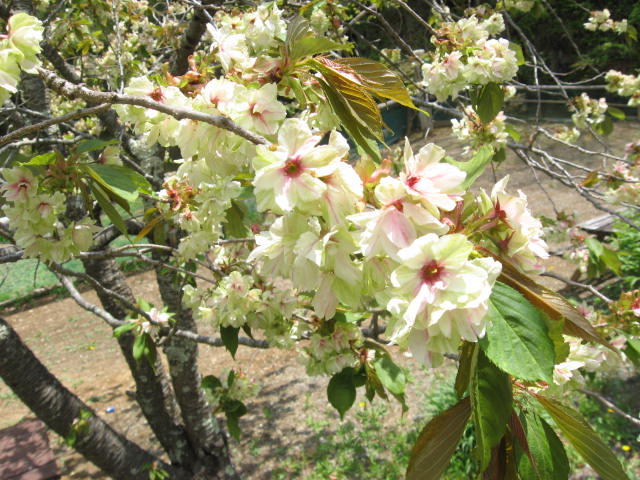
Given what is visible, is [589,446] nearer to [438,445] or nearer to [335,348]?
[438,445]

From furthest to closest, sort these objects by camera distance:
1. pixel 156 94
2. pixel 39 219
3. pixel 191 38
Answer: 1. pixel 191 38
2. pixel 39 219
3. pixel 156 94

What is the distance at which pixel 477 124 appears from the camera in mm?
2434

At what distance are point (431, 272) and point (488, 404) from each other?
0.19m

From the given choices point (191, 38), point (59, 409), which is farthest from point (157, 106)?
point (59, 409)

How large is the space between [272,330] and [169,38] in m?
2.37

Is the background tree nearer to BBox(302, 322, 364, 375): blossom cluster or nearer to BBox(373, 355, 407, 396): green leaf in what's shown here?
BBox(302, 322, 364, 375): blossom cluster

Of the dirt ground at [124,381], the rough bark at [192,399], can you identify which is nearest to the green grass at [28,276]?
the dirt ground at [124,381]

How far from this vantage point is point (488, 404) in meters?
0.59

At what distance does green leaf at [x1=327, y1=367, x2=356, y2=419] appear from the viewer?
5.78 ft

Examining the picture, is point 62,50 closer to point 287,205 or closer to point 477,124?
point 477,124

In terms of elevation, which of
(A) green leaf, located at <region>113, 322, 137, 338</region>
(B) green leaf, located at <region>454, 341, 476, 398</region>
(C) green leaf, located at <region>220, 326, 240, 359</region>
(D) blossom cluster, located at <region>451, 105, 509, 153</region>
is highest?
(B) green leaf, located at <region>454, 341, 476, 398</region>

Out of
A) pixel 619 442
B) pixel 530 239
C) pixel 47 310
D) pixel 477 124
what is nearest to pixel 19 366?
pixel 530 239

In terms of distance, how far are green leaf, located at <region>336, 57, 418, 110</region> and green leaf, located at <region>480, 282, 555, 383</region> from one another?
38cm

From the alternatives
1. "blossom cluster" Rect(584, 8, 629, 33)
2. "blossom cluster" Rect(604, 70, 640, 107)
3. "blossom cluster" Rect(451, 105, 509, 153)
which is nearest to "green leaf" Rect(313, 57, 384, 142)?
"blossom cluster" Rect(451, 105, 509, 153)
